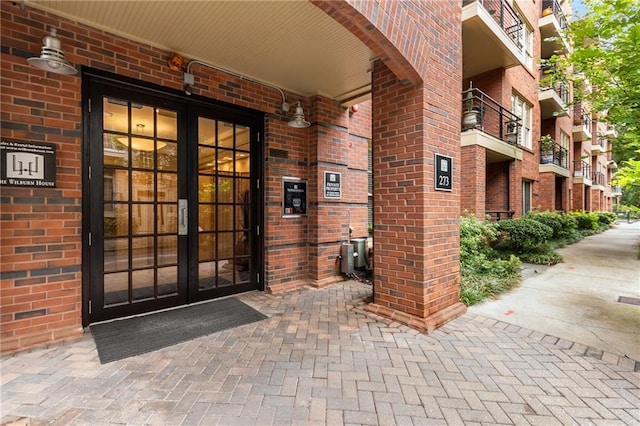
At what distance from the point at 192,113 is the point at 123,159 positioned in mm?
1057

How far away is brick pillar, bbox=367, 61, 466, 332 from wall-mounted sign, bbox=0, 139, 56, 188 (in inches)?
139

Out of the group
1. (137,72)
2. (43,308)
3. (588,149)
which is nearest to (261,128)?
(137,72)

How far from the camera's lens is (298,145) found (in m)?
4.91

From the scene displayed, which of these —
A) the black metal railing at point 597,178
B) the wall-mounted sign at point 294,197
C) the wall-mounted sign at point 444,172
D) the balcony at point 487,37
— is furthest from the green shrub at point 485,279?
the black metal railing at point 597,178

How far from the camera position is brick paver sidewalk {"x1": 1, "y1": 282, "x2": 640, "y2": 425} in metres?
1.86

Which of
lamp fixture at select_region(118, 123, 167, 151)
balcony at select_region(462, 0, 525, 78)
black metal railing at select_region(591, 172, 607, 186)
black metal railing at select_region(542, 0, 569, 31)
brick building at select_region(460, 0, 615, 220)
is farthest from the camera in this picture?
black metal railing at select_region(591, 172, 607, 186)

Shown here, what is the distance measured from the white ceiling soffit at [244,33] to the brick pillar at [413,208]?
27.4 inches

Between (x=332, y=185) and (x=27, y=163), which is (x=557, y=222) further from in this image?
(x=27, y=163)

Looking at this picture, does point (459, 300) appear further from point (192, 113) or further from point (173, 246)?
point (192, 113)

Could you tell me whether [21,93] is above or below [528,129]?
below

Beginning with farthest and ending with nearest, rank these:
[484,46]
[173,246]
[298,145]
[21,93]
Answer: [484,46], [298,145], [173,246], [21,93]

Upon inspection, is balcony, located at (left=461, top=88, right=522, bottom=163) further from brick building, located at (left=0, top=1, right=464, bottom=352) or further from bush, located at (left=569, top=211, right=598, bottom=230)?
bush, located at (left=569, top=211, right=598, bottom=230)

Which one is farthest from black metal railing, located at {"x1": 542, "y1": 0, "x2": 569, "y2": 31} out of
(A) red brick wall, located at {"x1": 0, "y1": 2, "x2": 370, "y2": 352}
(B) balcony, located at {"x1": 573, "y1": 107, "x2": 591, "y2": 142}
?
(A) red brick wall, located at {"x1": 0, "y1": 2, "x2": 370, "y2": 352}

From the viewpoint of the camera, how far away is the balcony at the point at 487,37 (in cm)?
624
